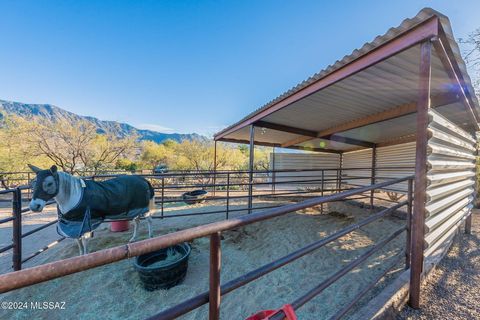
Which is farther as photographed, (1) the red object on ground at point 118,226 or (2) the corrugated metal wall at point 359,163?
(2) the corrugated metal wall at point 359,163

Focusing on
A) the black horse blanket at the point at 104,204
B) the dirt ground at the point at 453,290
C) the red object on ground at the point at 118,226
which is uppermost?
the black horse blanket at the point at 104,204

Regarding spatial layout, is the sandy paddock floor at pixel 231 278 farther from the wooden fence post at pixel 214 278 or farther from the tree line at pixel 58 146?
the tree line at pixel 58 146

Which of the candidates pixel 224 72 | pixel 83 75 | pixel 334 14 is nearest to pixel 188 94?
pixel 224 72

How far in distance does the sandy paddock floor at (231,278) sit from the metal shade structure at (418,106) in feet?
2.41

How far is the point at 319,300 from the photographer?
6.37ft

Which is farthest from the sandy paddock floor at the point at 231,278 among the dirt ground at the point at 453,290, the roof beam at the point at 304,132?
the roof beam at the point at 304,132

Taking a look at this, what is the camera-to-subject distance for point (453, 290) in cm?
171

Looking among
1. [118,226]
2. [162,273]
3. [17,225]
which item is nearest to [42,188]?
[17,225]

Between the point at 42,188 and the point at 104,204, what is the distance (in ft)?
1.94

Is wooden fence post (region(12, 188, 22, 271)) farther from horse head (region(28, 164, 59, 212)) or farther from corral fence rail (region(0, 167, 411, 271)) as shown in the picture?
horse head (region(28, 164, 59, 212))

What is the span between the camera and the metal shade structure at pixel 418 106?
1.51 m

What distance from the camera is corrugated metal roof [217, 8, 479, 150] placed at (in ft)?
5.61

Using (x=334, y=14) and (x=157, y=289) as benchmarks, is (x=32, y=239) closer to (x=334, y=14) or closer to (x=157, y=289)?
(x=157, y=289)

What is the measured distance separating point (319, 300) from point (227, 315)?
0.89 m
